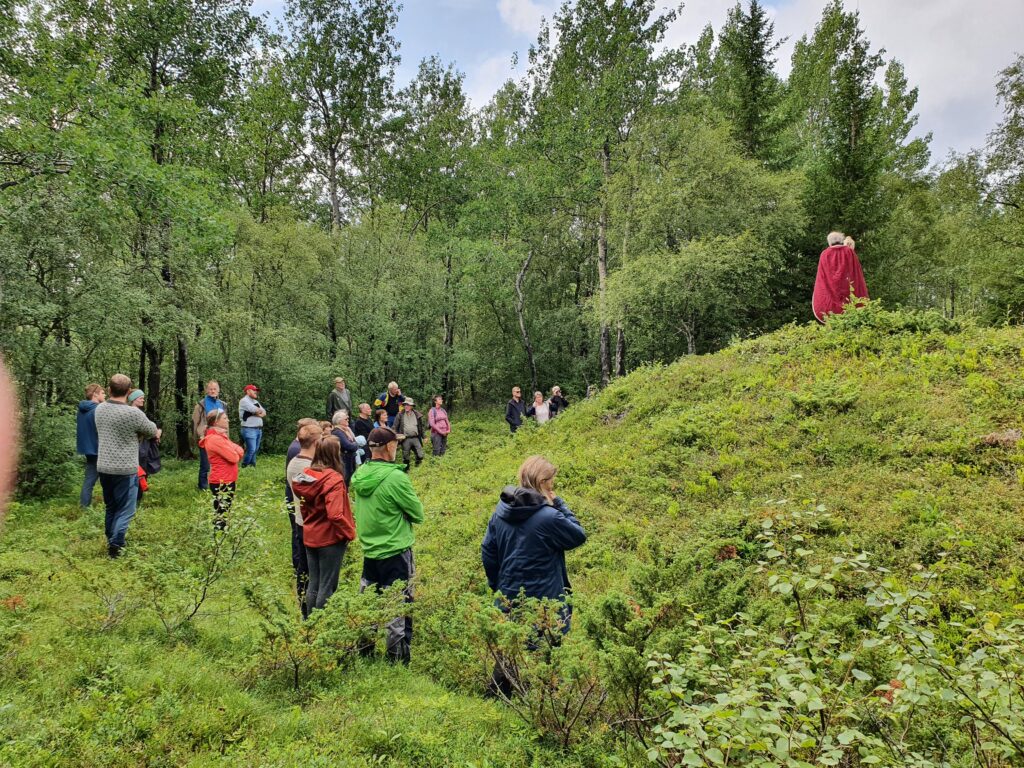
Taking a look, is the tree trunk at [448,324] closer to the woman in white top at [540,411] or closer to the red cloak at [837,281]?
the woman in white top at [540,411]

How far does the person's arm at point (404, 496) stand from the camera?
4418 millimetres

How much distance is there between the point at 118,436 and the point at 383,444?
3.47 meters

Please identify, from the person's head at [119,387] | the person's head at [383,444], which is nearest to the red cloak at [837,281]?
the person's head at [383,444]

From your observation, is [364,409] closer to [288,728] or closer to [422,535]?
[422,535]

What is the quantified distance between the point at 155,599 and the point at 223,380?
12.2 m

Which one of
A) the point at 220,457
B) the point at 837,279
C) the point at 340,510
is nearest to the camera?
the point at 340,510

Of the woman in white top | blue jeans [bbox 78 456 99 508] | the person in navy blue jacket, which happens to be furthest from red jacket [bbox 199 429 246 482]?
the woman in white top

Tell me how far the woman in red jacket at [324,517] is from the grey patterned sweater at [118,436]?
8.02ft

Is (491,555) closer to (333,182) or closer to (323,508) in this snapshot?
(323,508)

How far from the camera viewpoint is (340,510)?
14.9ft

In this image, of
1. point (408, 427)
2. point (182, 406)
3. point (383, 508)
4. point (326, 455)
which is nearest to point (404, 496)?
point (383, 508)

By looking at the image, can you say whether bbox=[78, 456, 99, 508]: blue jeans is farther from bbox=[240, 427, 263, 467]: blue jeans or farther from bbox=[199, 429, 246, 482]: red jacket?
bbox=[240, 427, 263, 467]: blue jeans

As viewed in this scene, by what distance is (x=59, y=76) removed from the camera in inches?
382

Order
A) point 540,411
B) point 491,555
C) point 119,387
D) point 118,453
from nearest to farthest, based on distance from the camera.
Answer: point 491,555, point 118,453, point 119,387, point 540,411
